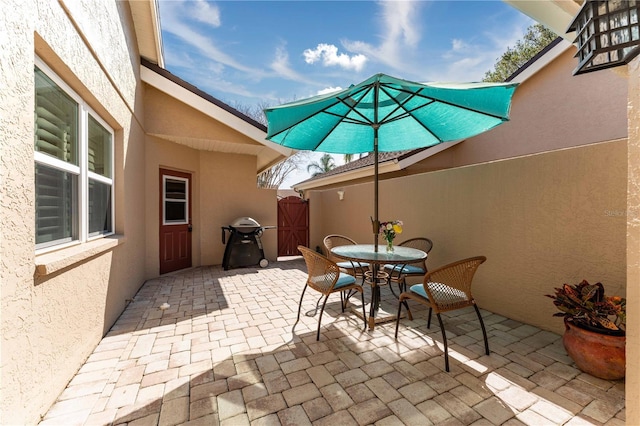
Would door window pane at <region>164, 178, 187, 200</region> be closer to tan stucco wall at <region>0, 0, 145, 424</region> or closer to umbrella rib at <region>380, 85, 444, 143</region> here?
tan stucco wall at <region>0, 0, 145, 424</region>

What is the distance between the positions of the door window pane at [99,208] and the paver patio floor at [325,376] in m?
1.35

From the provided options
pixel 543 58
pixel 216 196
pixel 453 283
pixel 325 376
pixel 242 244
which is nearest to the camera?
pixel 325 376

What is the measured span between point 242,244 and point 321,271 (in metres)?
4.26

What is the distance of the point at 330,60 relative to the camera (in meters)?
11.5

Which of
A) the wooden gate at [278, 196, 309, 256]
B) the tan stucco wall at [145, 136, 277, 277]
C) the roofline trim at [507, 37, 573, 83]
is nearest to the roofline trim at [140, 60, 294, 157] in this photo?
the tan stucco wall at [145, 136, 277, 277]

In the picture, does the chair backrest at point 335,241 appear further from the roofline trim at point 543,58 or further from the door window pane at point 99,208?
the roofline trim at point 543,58

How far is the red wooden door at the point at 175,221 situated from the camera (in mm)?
6379

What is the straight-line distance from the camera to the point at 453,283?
2857 millimetres

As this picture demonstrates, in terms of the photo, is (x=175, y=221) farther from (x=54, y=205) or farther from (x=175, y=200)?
(x=54, y=205)

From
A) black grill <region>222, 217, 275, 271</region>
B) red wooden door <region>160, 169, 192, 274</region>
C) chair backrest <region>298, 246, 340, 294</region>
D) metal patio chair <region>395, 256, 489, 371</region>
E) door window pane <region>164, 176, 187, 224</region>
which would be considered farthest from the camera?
black grill <region>222, 217, 275, 271</region>

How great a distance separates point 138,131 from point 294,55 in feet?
22.9

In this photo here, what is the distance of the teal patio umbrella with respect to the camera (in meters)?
2.92

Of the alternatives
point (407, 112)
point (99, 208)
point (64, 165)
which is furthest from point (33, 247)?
point (407, 112)

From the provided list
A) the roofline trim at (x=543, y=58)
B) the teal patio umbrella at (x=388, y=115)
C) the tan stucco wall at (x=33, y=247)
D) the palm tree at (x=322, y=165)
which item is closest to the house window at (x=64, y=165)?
the tan stucco wall at (x=33, y=247)
